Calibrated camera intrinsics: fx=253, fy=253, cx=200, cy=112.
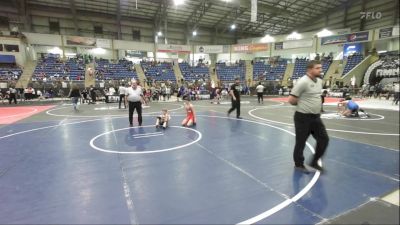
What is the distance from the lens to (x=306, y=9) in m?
36.2

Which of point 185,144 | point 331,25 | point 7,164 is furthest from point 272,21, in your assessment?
point 7,164

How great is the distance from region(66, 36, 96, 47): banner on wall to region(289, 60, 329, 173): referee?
33360mm

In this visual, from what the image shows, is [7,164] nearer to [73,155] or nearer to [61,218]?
[73,155]

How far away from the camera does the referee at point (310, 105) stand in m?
3.91

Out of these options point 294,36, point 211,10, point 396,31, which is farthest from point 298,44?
point 396,31

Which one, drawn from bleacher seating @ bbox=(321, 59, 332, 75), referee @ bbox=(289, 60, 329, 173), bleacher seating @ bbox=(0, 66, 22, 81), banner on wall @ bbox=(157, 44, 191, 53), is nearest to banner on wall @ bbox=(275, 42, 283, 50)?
bleacher seating @ bbox=(321, 59, 332, 75)

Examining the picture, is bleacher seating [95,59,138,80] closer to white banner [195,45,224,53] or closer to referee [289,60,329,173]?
white banner [195,45,224,53]

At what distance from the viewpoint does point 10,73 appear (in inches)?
993

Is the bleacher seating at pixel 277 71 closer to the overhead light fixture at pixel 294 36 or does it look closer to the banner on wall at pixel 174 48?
the overhead light fixture at pixel 294 36

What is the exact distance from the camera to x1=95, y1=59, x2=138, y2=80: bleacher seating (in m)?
29.2

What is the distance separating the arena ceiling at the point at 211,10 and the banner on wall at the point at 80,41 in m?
3.19

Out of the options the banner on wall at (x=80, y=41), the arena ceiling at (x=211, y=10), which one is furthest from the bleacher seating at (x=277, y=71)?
the banner on wall at (x=80, y=41)

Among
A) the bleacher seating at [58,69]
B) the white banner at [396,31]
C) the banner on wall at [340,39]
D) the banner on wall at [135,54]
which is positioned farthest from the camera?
the banner on wall at [135,54]

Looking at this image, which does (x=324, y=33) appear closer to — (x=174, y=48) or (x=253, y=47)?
(x=253, y=47)
